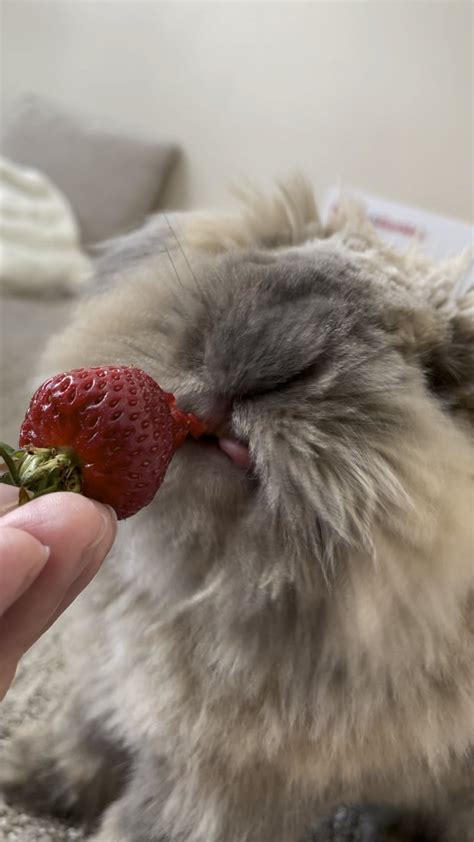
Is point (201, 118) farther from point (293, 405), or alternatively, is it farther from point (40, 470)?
point (40, 470)

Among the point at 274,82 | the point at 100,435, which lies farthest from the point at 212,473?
the point at 274,82

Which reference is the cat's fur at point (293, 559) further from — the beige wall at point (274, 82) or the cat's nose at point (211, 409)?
the beige wall at point (274, 82)

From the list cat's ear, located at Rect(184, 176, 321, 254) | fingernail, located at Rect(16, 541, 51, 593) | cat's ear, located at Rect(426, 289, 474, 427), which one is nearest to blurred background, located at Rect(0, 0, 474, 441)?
cat's ear, located at Rect(184, 176, 321, 254)

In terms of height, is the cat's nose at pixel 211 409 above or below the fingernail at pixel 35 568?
below

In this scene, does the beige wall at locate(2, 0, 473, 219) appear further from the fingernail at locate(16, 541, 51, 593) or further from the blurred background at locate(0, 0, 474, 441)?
the fingernail at locate(16, 541, 51, 593)

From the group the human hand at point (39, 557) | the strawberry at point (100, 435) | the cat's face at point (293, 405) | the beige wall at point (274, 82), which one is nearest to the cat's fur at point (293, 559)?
the cat's face at point (293, 405)

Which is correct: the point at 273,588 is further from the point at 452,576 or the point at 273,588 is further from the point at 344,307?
the point at 344,307
